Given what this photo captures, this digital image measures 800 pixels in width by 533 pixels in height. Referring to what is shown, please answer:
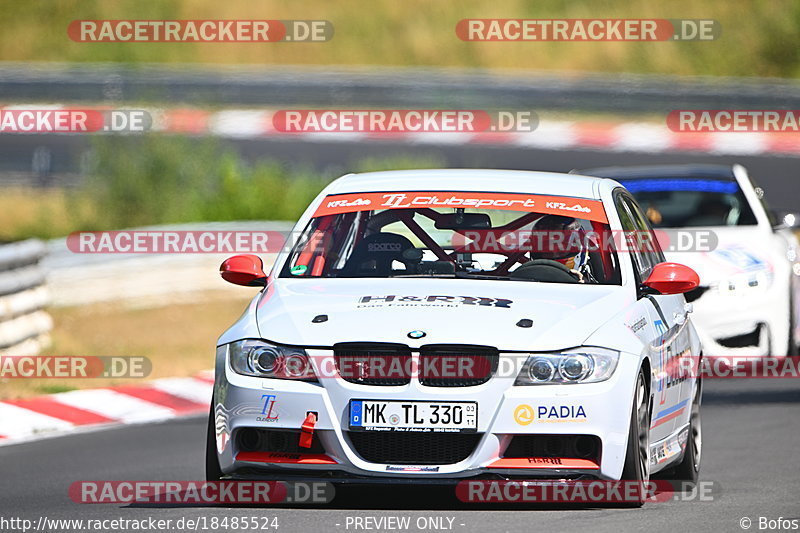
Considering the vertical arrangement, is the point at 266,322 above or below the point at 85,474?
above

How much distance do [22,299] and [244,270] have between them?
699 centimetres

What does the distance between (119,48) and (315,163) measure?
1602 centimetres

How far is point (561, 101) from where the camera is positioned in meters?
33.2

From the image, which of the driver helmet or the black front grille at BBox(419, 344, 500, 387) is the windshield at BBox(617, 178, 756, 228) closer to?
the driver helmet

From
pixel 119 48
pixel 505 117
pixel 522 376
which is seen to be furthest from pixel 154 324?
pixel 119 48

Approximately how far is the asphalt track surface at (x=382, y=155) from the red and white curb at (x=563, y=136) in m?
0.20

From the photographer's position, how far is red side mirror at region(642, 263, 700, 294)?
828 cm

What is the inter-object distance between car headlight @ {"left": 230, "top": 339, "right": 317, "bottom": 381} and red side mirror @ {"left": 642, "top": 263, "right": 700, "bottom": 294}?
5.99ft

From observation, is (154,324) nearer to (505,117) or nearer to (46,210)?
(46,210)
